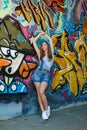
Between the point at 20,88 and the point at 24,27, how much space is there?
4.38 ft

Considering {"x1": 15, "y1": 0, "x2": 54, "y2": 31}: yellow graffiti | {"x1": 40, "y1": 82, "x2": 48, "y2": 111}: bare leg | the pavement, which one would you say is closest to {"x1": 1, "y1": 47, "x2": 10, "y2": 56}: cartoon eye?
{"x1": 15, "y1": 0, "x2": 54, "y2": 31}: yellow graffiti

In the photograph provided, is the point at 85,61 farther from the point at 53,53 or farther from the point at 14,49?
the point at 14,49

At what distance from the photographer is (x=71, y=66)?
10.1 meters

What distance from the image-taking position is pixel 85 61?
1054 cm

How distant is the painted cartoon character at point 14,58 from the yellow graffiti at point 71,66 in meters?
0.93

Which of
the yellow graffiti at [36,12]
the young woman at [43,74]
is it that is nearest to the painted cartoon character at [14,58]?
the young woman at [43,74]

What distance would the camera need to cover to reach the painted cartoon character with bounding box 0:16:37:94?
331 inches

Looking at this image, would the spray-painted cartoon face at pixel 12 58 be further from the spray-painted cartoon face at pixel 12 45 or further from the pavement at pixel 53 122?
the pavement at pixel 53 122

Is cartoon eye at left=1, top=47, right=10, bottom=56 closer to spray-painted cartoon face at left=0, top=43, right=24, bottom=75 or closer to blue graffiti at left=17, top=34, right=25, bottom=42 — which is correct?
spray-painted cartoon face at left=0, top=43, right=24, bottom=75

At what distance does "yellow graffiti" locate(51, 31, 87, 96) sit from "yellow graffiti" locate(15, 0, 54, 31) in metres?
0.53

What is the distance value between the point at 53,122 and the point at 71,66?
1.98 metres

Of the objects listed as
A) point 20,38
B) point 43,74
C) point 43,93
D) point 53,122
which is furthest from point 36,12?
point 53,122

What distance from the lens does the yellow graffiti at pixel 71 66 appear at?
31.7ft

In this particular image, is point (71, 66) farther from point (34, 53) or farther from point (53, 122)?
point (53, 122)
